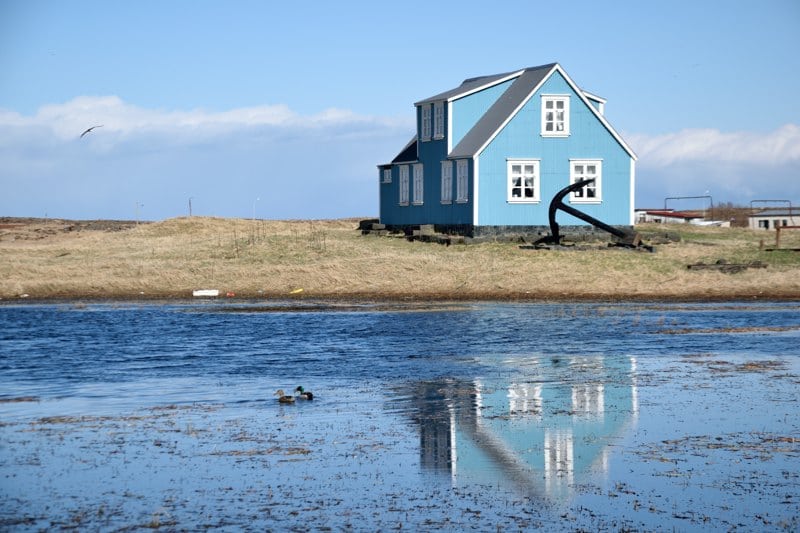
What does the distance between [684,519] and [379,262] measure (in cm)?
3314

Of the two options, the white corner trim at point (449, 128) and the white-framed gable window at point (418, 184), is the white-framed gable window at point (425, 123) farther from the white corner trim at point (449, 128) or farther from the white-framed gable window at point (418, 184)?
the white corner trim at point (449, 128)

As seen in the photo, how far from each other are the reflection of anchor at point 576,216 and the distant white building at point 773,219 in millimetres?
39636

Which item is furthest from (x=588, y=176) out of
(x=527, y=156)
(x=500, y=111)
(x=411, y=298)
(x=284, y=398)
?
(x=284, y=398)

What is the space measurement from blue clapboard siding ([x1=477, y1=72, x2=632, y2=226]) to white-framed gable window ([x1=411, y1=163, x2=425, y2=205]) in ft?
22.3

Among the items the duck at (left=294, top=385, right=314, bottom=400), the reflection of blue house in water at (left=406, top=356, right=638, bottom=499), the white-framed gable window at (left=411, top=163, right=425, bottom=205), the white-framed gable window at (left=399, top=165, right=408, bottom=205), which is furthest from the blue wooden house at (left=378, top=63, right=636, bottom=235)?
the duck at (left=294, top=385, right=314, bottom=400)

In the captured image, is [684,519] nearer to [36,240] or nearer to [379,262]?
[379,262]

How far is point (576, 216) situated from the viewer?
45.8m

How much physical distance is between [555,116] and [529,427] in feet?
115

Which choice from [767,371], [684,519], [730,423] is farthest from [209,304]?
[684,519]

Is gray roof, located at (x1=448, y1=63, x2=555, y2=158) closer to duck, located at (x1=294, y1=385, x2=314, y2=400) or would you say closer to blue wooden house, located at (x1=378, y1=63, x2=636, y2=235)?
blue wooden house, located at (x1=378, y1=63, x2=636, y2=235)

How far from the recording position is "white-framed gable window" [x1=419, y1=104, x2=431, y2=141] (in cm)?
5347

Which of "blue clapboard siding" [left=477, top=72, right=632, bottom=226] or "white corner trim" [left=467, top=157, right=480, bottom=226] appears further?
"blue clapboard siding" [left=477, top=72, right=632, bottom=226]

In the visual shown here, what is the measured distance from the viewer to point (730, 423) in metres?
15.4

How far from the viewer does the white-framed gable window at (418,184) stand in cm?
5456
